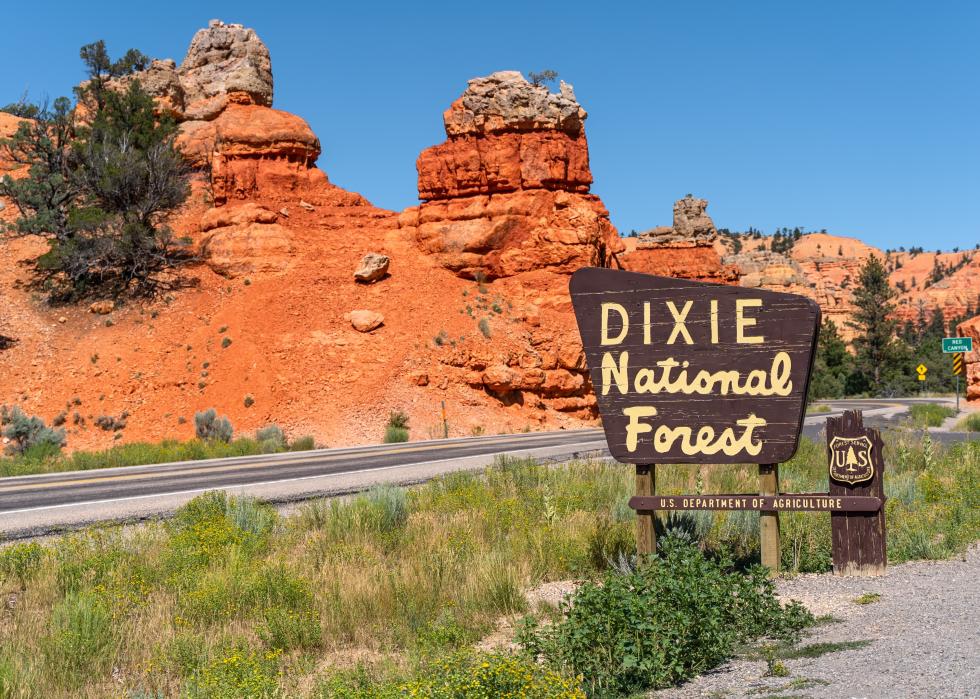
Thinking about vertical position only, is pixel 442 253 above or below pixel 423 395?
above

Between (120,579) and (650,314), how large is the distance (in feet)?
17.9

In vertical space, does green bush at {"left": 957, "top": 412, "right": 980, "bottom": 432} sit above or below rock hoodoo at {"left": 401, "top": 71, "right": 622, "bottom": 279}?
below

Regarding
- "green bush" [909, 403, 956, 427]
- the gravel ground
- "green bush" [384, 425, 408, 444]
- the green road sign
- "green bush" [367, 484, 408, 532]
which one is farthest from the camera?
the green road sign

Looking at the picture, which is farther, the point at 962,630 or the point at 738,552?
the point at 738,552

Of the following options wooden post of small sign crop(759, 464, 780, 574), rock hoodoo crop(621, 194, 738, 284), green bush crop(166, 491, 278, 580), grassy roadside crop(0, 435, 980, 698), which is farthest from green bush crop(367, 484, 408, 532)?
rock hoodoo crop(621, 194, 738, 284)

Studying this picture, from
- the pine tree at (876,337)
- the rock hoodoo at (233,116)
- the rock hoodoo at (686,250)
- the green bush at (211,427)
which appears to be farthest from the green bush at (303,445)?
the pine tree at (876,337)

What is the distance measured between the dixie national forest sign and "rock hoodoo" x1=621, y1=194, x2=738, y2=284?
46457 mm

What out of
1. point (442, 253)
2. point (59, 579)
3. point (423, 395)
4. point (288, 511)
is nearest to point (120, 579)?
point (59, 579)

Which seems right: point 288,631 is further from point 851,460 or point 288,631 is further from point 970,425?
point 970,425

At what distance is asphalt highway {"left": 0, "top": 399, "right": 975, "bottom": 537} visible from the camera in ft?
36.8

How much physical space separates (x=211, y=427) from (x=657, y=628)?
2662 cm

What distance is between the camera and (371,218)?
45469mm

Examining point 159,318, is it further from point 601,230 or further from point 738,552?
point 738,552

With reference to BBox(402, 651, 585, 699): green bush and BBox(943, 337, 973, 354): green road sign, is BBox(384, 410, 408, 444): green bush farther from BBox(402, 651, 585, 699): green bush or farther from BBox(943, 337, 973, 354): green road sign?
BBox(402, 651, 585, 699): green bush
